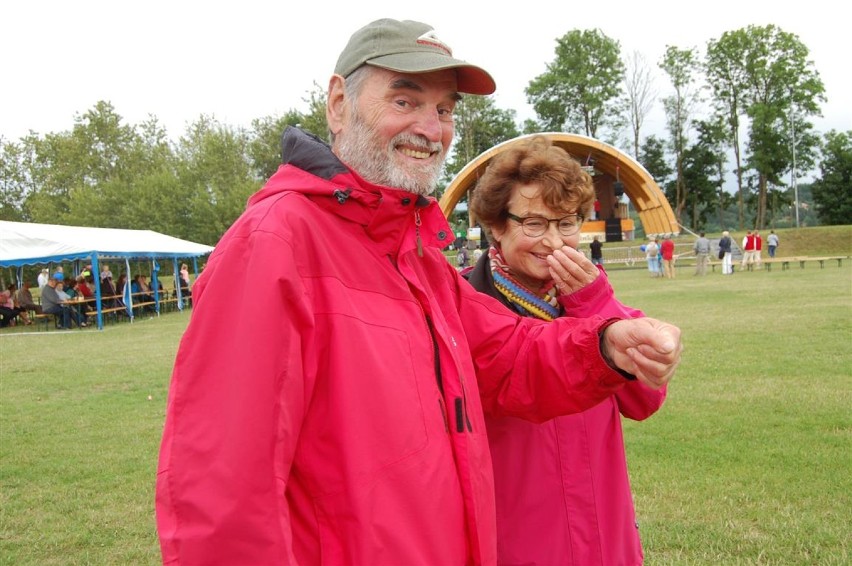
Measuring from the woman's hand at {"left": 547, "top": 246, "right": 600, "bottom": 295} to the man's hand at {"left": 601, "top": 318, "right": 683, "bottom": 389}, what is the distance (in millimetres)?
342

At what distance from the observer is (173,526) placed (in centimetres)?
136

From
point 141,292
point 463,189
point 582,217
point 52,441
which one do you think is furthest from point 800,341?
point 463,189

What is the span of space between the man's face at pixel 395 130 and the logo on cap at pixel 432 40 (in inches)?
2.7

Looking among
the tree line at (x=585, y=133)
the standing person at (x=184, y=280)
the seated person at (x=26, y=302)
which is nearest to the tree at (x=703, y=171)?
the tree line at (x=585, y=133)

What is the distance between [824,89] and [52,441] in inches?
2532

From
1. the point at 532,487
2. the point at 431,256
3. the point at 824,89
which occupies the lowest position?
the point at 532,487

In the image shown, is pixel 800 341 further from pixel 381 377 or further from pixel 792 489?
pixel 381 377

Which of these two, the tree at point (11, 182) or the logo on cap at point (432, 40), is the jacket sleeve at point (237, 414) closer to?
the logo on cap at point (432, 40)

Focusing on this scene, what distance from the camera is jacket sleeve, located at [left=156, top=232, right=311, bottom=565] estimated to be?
Answer: 134cm

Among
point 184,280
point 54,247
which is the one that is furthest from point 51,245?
point 184,280

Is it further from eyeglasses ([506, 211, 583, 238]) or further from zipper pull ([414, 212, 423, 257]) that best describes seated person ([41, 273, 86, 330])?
zipper pull ([414, 212, 423, 257])

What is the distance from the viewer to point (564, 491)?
2.19m

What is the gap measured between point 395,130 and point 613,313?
97 cm

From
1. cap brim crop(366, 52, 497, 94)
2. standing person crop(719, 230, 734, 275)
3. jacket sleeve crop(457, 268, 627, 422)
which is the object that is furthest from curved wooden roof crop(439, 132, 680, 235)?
cap brim crop(366, 52, 497, 94)
